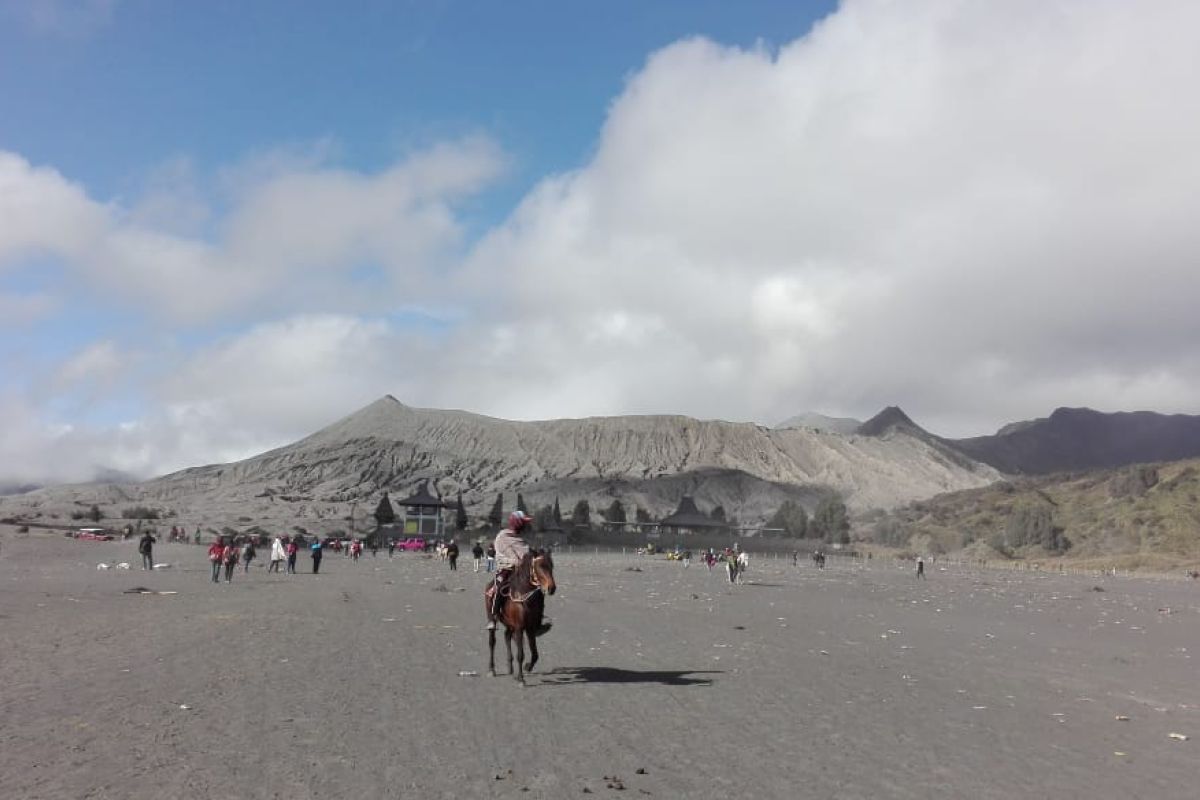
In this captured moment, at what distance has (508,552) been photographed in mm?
14125

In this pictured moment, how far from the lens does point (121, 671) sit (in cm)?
1409

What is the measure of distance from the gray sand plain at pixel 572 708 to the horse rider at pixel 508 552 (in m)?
1.36

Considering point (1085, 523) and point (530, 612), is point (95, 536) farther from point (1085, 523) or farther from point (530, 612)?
point (1085, 523)

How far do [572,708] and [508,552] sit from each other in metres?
2.73

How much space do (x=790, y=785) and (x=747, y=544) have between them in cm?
11844

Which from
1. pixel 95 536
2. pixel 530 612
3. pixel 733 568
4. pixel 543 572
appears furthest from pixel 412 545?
pixel 543 572

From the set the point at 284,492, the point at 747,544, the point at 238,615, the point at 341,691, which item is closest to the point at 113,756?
the point at 341,691

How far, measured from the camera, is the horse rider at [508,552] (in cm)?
1411

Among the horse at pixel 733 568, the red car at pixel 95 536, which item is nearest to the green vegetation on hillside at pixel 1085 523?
the horse at pixel 733 568

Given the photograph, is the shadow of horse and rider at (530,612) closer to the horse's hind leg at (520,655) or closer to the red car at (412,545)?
the horse's hind leg at (520,655)

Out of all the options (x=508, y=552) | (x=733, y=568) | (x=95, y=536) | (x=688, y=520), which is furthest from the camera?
(x=688, y=520)

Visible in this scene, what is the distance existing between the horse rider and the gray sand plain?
136cm

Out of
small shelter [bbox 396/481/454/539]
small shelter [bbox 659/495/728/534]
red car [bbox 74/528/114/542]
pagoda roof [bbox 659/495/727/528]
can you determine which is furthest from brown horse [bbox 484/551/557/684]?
pagoda roof [bbox 659/495/727/528]

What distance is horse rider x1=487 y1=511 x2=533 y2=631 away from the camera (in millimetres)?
14109
